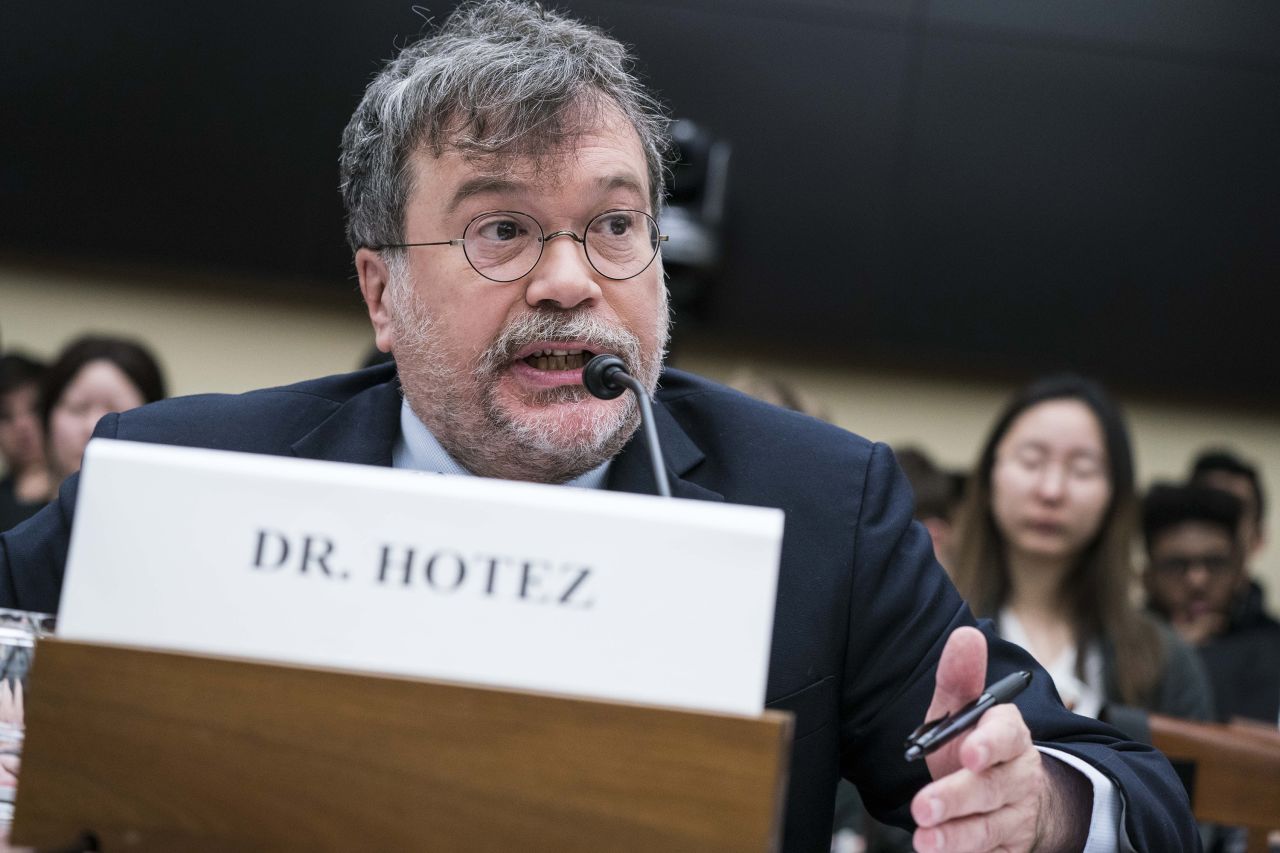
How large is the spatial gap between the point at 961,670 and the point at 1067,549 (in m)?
2.09

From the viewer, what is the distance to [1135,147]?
16.6ft

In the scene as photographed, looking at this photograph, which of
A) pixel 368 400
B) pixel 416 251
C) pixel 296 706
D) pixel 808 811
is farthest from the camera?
pixel 368 400

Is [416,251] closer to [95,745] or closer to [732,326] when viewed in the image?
[95,745]

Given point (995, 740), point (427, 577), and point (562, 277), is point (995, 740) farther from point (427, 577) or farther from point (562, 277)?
point (562, 277)

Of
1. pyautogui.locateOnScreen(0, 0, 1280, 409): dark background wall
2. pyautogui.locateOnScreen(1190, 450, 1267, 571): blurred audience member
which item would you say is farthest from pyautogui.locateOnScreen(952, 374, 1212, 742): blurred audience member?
pyautogui.locateOnScreen(0, 0, 1280, 409): dark background wall

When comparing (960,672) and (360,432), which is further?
(360,432)

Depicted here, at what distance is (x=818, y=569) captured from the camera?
163 centimetres

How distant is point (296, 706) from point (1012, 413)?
262 centimetres

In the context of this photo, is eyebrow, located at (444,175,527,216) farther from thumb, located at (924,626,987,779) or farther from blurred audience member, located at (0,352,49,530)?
blurred audience member, located at (0,352,49,530)

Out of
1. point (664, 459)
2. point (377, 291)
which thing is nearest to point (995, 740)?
point (664, 459)

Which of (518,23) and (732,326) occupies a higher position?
(732,326)

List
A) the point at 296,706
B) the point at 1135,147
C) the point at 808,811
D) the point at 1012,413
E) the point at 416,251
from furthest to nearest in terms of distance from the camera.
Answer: the point at 1135,147, the point at 1012,413, the point at 416,251, the point at 808,811, the point at 296,706

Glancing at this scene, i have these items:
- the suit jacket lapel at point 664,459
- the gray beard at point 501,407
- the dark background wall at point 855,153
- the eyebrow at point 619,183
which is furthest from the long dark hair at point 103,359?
the eyebrow at point 619,183

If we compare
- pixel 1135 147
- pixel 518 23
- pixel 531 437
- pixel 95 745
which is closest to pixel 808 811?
pixel 531 437
